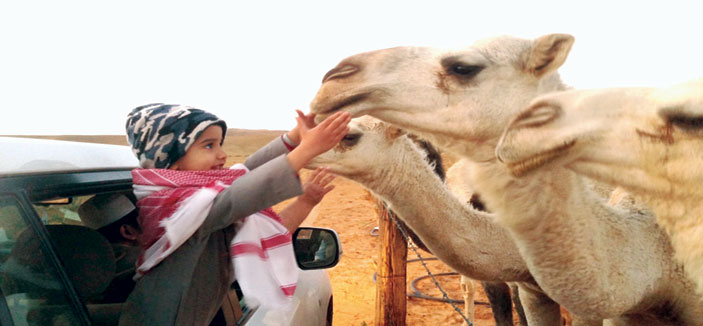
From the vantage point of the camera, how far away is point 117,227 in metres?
1.87

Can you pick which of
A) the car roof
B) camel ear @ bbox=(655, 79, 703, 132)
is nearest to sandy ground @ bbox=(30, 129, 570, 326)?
the car roof

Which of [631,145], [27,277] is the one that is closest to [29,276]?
[27,277]

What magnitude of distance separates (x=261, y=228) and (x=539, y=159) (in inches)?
36.1

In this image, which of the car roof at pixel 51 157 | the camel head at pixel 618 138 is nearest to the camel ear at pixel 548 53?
the camel head at pixel 618 138

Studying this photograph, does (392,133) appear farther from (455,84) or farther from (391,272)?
(391,272)

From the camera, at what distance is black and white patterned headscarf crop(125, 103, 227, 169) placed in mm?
1562

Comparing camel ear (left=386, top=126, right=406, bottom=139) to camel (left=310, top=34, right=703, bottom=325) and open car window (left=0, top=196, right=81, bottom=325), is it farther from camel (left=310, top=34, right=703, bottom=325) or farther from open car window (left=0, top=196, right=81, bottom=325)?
open car window (left=0, top=196, right=81, bottom=325)

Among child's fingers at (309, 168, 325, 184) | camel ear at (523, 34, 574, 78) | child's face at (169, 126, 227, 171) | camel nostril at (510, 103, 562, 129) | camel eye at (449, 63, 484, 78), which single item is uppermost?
camel ear at (523, 34, 574, 78)

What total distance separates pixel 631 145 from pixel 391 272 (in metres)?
3.47

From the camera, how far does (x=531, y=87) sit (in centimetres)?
232

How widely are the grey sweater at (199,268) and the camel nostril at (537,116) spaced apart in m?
0.72

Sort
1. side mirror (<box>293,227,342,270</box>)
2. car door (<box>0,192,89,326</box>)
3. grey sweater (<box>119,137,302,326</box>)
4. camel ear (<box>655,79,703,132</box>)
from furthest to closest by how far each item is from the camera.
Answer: side mirror (<box>293,227,342,270</box>), grey sweater (<box>119,137,302,326</box>), camel ear (<box>655,79,703,132</box>), car door (<box>0,192,89,326</box>)

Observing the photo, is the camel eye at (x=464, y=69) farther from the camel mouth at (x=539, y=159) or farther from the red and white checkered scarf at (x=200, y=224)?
the red and white checkered scarf at (x=200, y=224)

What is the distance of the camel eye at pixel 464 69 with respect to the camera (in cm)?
227
